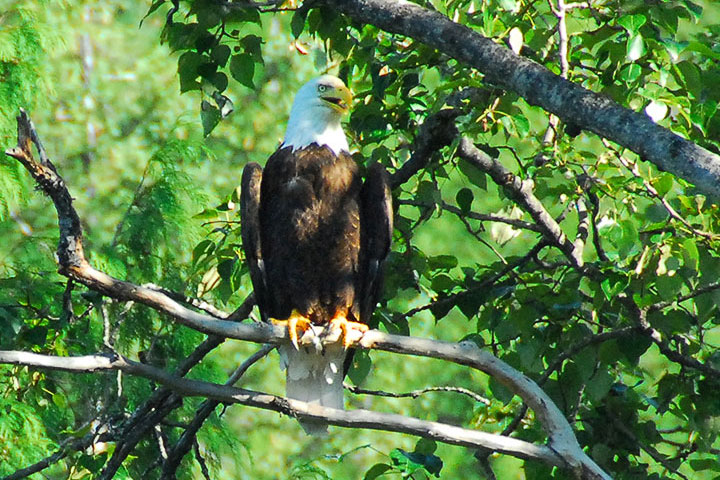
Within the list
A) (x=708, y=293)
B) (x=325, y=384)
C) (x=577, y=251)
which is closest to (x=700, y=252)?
(x=708, y=293)

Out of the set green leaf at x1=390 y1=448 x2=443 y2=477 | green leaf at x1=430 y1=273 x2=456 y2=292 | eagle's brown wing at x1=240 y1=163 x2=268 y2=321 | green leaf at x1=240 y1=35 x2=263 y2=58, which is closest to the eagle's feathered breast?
eagle's brown wing at x1=240 y1=163 x2=268 y2=321

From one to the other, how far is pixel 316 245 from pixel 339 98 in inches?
25.4

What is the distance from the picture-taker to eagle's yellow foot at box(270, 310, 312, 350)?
3.97 meters

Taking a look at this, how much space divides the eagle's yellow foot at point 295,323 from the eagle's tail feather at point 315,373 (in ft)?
0.40

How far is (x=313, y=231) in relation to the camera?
4.43m

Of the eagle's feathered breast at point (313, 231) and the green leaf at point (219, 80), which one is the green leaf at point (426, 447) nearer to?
the eagle's feathered breast at point (313, 231)

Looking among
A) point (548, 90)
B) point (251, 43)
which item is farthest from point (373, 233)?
point (548, 90)

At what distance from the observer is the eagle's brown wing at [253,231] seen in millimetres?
4293

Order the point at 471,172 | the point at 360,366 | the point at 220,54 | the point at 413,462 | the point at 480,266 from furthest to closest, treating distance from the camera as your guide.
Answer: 1. the point at 360,366
2. the point at 480,266
3. the point at 471,172
4. the point at 220,54
5. the point at 413,462

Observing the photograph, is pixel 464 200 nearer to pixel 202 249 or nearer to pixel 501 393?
pixel 501 393

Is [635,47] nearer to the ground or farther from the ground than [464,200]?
farther from the ground

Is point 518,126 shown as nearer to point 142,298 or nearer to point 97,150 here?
point 142,298

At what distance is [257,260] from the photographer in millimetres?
4328

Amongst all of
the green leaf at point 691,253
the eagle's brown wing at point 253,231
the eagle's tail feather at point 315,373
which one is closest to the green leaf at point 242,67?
the eagle's brown wing at point 253,231
